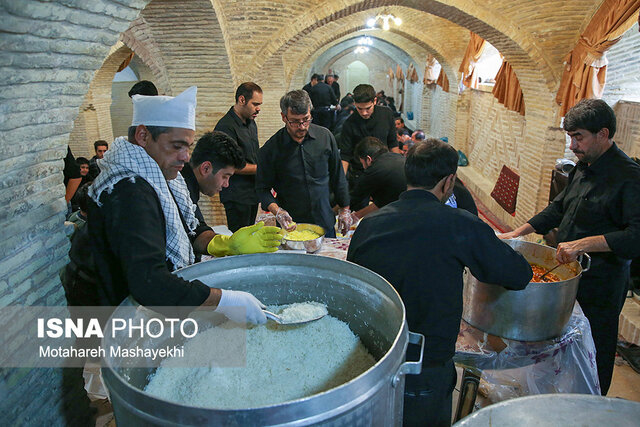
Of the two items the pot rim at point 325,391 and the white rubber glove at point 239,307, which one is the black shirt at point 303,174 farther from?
A: the pot rim at point 325,391

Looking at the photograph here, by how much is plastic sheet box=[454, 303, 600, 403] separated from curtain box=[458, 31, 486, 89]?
8.41 metres

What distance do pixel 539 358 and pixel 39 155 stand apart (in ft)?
8.36

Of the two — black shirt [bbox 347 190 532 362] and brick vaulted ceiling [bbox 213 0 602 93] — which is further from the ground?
brick vaulted ceiling [bbox 213 0 602 93]

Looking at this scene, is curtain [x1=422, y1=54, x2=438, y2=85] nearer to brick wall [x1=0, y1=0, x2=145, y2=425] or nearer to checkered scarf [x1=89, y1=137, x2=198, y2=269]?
brick wall [x1=0, y1=0, x2=145, y2=425]

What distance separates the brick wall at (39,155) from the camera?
1.95m

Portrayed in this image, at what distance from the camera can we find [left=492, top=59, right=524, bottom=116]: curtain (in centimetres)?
768

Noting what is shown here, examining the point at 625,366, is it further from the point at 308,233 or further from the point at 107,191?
the point at 107,191

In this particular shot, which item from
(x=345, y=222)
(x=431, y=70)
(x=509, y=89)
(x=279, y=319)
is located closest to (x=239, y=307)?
(x=279, y=319)

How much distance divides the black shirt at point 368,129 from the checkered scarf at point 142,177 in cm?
336

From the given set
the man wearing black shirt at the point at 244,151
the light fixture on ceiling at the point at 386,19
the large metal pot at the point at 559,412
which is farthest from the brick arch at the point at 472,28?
the large metal pot at the point at 559,412

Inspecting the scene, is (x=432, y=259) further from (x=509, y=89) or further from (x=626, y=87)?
(x=509, y=89)

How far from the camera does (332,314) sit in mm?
1848

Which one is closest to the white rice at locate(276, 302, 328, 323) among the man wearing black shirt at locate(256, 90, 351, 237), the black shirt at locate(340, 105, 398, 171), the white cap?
the white cap

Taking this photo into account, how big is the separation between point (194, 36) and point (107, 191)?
5.22m
